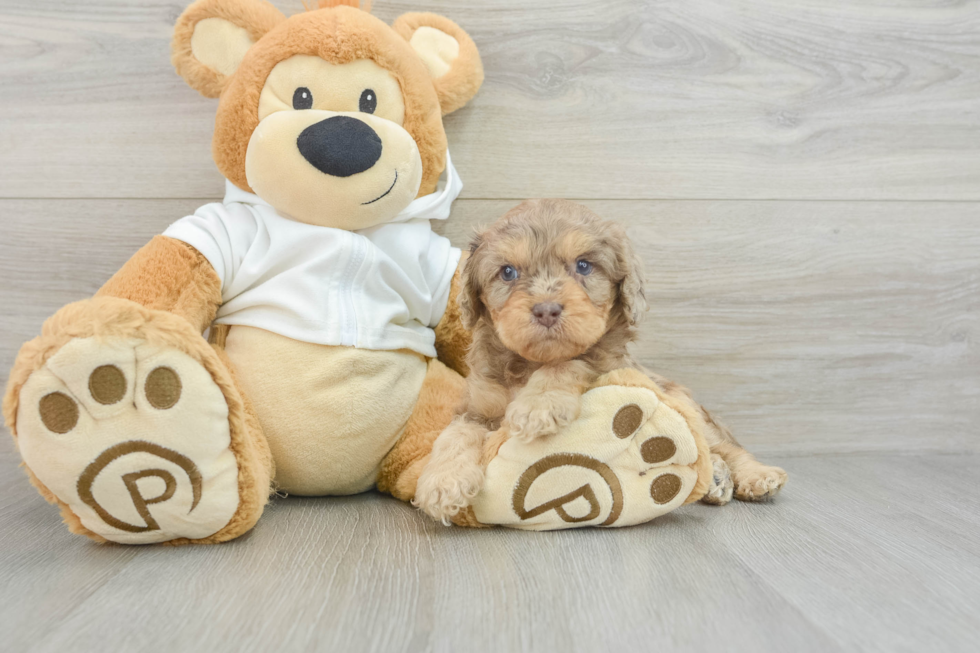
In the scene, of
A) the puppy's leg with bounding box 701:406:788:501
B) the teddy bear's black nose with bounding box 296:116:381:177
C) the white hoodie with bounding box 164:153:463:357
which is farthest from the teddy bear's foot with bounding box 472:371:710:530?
the teddy bear's black nose with bounding box 296:116:381:177

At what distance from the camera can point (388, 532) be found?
1392 millimetres

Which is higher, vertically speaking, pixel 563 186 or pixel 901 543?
pixel 563 186

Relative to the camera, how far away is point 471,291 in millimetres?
1515

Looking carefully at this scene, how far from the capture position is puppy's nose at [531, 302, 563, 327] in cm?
129

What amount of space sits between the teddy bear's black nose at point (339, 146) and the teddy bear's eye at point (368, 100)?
94mm

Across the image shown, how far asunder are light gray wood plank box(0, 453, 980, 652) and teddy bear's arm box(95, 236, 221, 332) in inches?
19.2

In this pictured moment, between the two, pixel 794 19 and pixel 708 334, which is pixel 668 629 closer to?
pixel 708 334

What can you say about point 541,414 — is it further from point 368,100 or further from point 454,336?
point 368,100

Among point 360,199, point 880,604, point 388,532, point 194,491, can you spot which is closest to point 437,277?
point 360,199

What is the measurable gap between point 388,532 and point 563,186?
1120 mm

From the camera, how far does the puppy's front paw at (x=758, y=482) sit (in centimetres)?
161

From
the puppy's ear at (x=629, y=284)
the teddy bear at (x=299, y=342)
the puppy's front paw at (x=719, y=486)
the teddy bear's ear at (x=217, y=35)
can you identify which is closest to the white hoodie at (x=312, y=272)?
the teddy bear at (x=299, y=342)

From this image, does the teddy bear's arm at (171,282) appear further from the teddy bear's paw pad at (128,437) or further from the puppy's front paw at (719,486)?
the puppy's front paw at (719,486)

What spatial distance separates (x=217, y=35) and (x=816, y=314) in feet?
6.06
